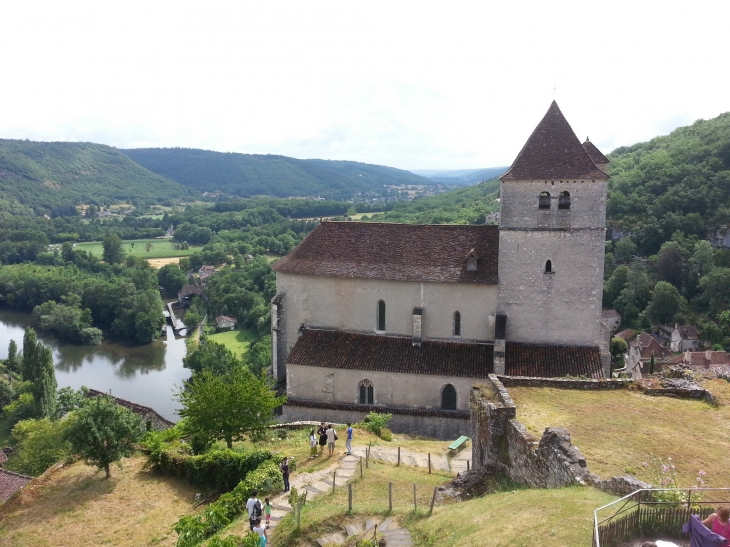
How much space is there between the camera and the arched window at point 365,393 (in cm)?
3084

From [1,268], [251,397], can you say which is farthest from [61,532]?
[1,268]

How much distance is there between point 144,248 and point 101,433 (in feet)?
494

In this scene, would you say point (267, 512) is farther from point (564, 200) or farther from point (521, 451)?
point (564, 200)

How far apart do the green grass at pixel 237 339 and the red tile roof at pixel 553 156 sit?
168 ft

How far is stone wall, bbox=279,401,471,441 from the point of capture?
2941cm

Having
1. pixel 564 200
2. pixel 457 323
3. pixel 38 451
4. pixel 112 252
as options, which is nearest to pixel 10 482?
pixel 38 451

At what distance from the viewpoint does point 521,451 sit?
659 inches

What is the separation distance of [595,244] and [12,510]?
29.3 m

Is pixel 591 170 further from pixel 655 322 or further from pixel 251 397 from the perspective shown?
pixel 655 322

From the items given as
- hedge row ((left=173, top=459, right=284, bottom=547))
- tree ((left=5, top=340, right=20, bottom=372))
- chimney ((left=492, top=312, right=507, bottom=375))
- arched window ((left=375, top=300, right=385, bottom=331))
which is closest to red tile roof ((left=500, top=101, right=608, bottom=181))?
chimney ((left=492, top=312, right=507, bottom=375))

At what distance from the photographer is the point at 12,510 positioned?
2325 cm

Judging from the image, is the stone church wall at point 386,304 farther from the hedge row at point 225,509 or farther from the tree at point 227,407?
the hedge row at point 225,509

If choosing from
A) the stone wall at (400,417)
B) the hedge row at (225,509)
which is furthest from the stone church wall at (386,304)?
the hedge row at (225,509)

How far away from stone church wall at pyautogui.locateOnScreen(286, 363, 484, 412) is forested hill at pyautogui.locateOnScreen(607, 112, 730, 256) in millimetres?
75270
